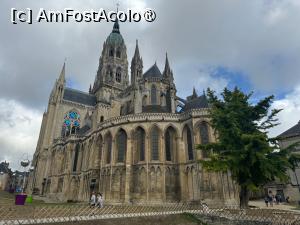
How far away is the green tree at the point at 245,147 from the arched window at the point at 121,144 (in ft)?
43.8

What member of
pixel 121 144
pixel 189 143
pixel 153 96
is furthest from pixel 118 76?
pixel 189 143

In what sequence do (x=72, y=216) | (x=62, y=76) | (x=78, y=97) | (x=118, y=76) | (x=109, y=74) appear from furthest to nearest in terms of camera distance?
(x=118, y=76)
(x=109, y=74)
(x=78, y=97)
(x=62, y=76)
(x=72, y=216)

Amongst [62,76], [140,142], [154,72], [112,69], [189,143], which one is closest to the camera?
[189,143]

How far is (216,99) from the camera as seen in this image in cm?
1495

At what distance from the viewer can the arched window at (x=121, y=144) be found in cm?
2497

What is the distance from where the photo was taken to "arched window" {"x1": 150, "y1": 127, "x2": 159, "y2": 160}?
23.7 m

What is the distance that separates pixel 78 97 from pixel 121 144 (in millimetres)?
28366

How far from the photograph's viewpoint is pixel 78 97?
49.4 metres

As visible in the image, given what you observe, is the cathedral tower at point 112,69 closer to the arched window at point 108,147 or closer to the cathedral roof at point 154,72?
Result: the cathedral roof at point 154,72

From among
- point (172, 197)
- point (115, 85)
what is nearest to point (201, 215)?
point (172, 197)

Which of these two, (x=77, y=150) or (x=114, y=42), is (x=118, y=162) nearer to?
(x=77, y=150)

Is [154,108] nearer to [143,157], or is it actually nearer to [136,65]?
[143,157]

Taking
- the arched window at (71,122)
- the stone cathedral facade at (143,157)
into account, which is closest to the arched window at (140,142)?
the stone cathedral facade at (143,157)

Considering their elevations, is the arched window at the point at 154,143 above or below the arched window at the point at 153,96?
below
